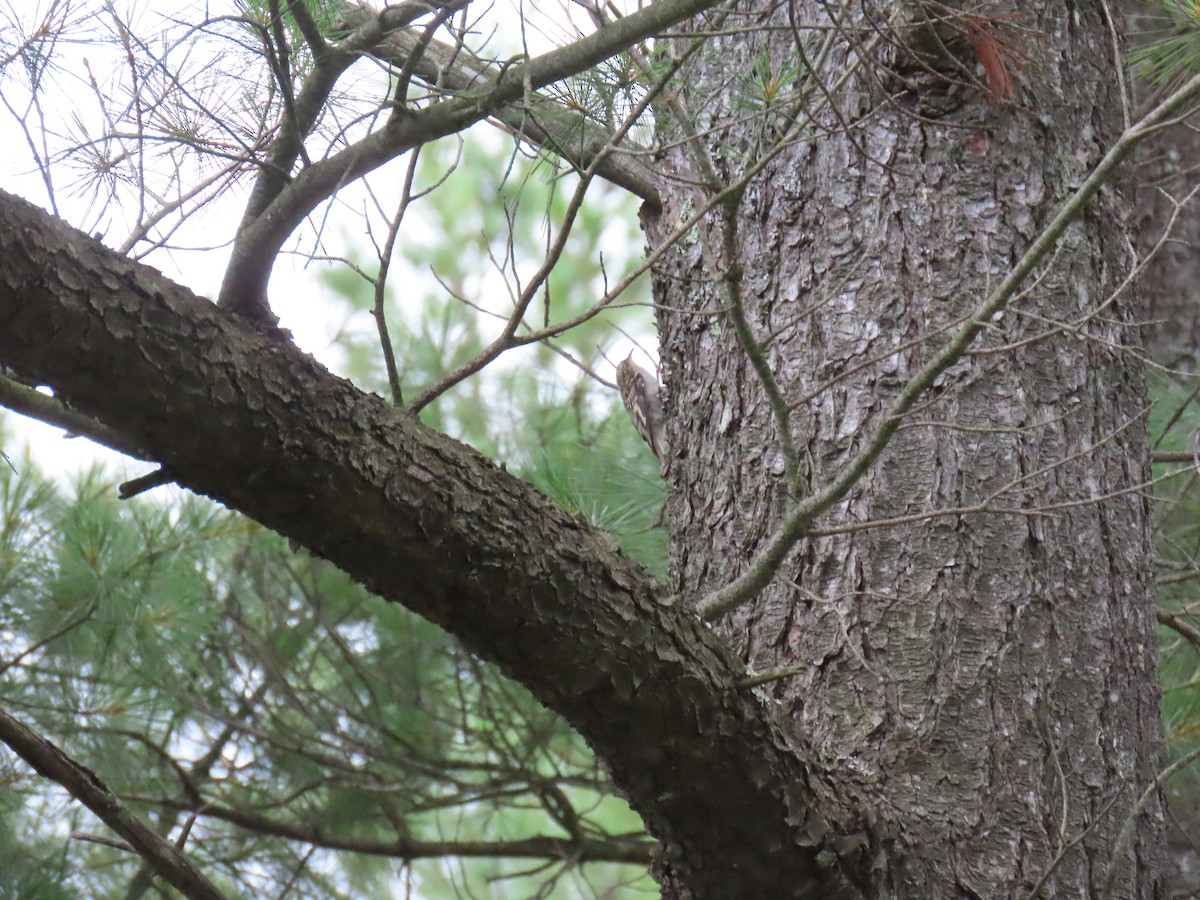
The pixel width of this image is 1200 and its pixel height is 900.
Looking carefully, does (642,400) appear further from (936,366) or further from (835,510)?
(936,366)

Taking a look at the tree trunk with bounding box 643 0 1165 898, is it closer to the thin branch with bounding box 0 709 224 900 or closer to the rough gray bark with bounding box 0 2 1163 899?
the rough gray bark with bounding box 0 2 1163 899

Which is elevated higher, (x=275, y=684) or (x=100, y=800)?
(x=275, y=684)

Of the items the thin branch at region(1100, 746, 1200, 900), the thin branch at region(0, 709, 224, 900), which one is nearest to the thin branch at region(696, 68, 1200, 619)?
the thin branch at region(1100, 746, 1200, 900)

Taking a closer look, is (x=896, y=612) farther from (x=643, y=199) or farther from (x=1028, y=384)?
(x=643, y=199)

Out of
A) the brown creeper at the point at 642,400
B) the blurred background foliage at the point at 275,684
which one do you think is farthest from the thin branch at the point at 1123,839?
the brown creeper at the point at 642,400

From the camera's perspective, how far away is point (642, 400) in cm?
359

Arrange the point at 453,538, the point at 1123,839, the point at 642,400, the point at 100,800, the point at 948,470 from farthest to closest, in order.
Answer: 1. the point at 642,400
2. the point at 948,470
3. the point at 1123,839
4. the point at 100,800
5. the point at 453,538

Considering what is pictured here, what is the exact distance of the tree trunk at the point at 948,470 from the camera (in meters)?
1.74

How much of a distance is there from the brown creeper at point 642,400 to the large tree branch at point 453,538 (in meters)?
1.71

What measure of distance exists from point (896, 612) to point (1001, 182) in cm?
80

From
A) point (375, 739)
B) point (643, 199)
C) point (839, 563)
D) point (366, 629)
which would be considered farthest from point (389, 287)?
point (839, 563)

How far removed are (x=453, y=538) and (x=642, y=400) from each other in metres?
2.26

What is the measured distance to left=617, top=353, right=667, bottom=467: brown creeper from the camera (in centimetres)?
338

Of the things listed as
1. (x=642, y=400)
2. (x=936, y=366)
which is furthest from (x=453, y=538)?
(x=642, y=400)
